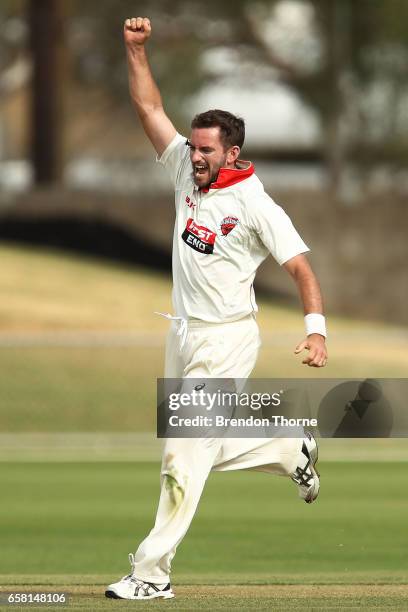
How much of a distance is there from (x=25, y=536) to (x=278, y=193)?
18625mm

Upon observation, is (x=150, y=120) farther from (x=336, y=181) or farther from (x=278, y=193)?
(x=336, y=181)

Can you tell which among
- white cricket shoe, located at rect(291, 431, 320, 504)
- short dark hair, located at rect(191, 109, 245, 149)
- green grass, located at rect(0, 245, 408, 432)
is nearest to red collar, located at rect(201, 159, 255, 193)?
→ short dark hair, located at rect(191, 109, 245, 149)

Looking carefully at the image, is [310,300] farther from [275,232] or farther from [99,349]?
[99,349]

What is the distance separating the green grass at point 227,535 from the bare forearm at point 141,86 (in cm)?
238

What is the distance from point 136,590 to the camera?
24.5 feet

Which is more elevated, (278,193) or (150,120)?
(278,193)

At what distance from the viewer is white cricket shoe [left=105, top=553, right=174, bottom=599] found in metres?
7.43

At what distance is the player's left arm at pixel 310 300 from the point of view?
7.30 m

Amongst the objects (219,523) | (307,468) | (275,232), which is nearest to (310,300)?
(275,232)

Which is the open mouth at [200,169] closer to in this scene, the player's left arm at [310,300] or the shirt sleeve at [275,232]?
the shirt sleeve at [275,232]

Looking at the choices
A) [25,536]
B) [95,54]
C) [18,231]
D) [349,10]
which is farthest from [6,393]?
[95,54]

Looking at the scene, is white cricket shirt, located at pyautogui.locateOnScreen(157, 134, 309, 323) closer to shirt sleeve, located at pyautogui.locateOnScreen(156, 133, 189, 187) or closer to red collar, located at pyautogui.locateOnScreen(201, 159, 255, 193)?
red collar, located at pyautogui.locateOnScreen(201, 159, 255, 193)

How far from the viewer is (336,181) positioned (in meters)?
34.6

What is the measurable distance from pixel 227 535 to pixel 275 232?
429cm
